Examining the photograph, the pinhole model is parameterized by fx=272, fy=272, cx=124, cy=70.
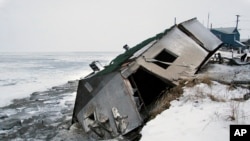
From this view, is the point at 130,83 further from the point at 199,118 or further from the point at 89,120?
the point at 199,118

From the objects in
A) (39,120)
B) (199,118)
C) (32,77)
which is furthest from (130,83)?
(32,77)

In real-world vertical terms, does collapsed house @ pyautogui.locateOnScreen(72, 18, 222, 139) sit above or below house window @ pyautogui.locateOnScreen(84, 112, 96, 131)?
above

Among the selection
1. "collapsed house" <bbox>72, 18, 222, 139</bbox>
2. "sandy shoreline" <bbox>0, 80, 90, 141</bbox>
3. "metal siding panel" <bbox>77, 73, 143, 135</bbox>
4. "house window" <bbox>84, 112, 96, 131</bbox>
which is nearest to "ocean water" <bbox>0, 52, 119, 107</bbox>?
"sandy shoreline" <bbox>0, 80, 90, 141</bbox>

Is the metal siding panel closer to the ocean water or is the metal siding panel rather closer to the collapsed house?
the collapsed house

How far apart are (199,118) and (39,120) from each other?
10.0 metres

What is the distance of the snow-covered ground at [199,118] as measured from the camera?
508cm

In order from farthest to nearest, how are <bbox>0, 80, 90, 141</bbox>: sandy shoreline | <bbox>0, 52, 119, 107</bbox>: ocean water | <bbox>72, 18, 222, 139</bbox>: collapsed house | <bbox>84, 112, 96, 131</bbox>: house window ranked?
<bbox>0, 52, 119, 107</bbox>: ocean water → <bbox>0, 80, 90, 141</bbox>: sandy shoreline → <bbox>84, 112, 96, 131</bbox>: house window → <bbox>72, 18, 222, 139</bbox>: collapsed house

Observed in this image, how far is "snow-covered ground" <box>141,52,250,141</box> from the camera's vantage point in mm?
5078

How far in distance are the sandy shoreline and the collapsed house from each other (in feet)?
2.98

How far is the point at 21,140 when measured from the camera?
10742mm

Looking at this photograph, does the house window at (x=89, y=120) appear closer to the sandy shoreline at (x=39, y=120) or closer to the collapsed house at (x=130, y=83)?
the collapsed house at (x=130, y=83)

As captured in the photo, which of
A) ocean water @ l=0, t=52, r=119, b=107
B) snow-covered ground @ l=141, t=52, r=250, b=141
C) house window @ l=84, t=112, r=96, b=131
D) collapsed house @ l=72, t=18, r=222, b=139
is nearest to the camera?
snow-covered ground @ l=141, t=52, r=250, b=141

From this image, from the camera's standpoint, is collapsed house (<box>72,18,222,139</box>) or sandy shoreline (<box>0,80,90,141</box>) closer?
collapsed house (<box>72,18,222,139</box>)

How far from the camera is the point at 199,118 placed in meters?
5.91
